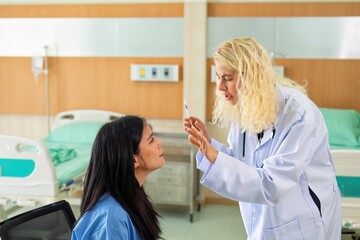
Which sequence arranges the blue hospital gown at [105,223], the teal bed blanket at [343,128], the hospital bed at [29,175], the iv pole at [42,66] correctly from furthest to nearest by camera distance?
the iv pole at [42,66], the teal bed blanket at [343,128], the hospital bed at [29,175], the blue hospital gown at [105,223]

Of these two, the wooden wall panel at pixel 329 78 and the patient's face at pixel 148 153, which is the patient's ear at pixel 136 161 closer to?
the patient's face at pixel 148 153

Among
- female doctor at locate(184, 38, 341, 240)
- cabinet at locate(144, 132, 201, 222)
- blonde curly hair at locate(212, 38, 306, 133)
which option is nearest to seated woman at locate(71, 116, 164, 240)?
female doctor at locate(184, 38, 341, 240)

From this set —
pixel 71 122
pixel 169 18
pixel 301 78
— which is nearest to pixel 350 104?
pixel 301 78

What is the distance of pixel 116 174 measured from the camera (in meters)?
1.44

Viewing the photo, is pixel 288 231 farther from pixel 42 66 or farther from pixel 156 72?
pixel 42 66

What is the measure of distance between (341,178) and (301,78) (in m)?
1.53

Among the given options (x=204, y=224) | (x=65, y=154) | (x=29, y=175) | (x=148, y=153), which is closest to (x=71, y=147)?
(x=65, y=154)

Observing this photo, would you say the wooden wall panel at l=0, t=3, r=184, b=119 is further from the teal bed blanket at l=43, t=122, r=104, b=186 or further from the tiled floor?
the tiled floor

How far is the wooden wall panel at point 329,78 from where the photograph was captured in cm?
392

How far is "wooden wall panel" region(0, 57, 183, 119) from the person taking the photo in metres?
4.27

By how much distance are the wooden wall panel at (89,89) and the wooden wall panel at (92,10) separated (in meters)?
0.43

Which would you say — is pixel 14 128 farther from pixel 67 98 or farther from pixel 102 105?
pixel 102 105

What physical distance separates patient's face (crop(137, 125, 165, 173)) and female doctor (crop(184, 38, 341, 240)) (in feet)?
0.45

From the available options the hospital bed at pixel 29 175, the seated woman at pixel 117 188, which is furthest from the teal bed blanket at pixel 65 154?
the seated woman at pixel 117 188
